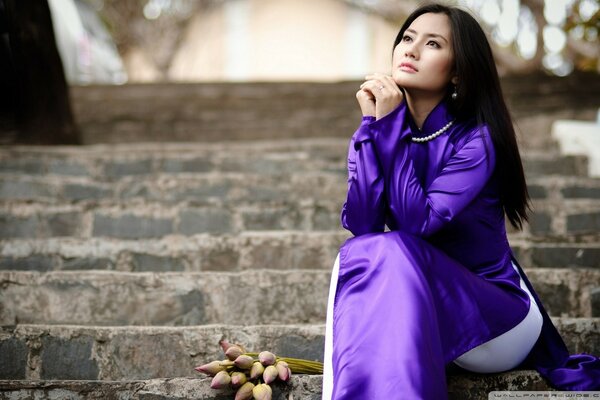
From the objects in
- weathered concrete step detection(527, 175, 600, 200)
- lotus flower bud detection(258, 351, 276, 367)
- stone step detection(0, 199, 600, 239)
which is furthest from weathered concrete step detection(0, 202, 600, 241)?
lotus flower bud detection(258, 351, 276, 367)

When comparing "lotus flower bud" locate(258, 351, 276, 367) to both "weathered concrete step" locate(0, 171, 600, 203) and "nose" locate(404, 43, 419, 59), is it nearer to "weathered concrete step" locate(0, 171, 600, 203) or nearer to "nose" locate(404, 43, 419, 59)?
"nose" locate(404, 43, 419, 59)

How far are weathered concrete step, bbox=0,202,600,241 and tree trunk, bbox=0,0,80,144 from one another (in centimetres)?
158

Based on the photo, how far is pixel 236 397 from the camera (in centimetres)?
153

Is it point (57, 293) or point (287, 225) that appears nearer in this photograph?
point (57, 293)

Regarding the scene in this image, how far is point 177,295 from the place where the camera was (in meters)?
2.37

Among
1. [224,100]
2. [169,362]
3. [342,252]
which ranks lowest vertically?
[169,362]

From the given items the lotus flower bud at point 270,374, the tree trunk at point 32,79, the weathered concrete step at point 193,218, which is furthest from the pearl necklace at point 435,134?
the tree trunk at point 32,79

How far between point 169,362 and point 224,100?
14.5 feet

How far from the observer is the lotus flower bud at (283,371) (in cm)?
158

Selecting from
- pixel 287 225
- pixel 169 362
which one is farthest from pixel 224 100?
pixel 169 362

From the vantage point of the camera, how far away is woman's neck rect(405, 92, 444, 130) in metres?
1.87

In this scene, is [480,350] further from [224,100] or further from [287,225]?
[224,100]

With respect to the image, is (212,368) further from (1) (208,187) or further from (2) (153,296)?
(1) (208,187)

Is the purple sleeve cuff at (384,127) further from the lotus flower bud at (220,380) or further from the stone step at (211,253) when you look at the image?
the stone step at (211,253)
